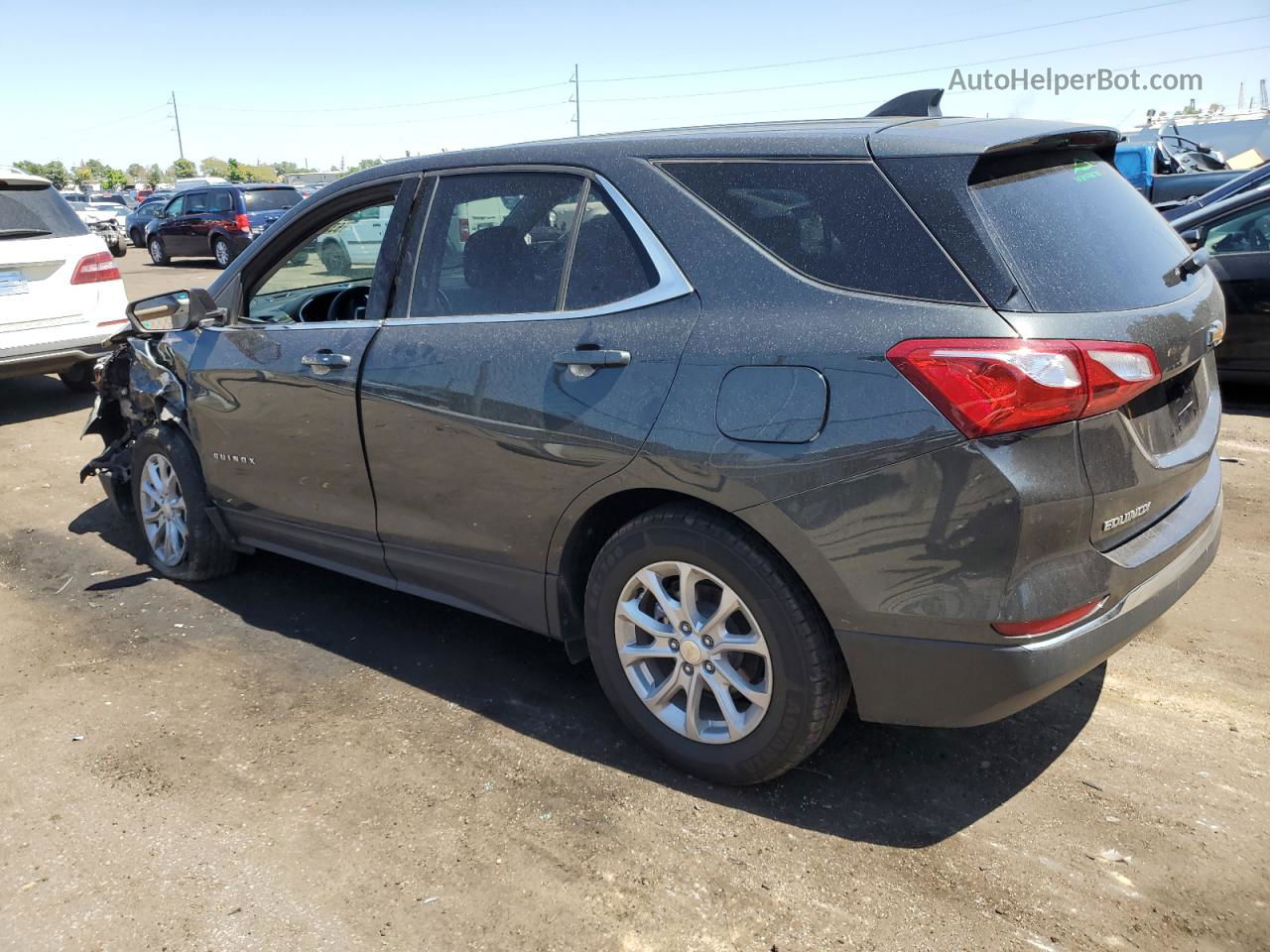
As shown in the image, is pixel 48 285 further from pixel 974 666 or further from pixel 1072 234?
pixel 974 666

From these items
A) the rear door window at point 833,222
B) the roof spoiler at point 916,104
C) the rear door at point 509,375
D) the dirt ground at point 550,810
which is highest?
the roof spoiler at point 916,104

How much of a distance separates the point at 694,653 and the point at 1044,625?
0.95 metres

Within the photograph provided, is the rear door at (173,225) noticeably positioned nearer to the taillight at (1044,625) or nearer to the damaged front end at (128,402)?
the damaged front end at (128,402)

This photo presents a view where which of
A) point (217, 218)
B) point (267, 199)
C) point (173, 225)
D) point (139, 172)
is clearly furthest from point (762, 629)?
point (139, 172)

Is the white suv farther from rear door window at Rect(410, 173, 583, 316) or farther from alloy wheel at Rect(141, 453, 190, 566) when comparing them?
rear door window at Rect(410, 173, 583, 316)

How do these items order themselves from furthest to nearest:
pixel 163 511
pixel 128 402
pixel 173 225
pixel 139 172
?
1. pixel 139 172
2. pixel 173 225
3. pixel 128 402
4. pixel 163 511

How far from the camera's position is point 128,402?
5.05 meters

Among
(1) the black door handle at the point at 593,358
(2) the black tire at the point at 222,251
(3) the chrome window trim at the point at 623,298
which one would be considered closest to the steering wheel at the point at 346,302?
(3) the chrome window trim at the point at 623,298

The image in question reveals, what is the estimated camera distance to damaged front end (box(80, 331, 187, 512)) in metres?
4.61

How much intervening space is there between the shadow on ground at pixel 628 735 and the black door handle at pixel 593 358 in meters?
1.24

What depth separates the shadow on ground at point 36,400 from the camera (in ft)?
28.1

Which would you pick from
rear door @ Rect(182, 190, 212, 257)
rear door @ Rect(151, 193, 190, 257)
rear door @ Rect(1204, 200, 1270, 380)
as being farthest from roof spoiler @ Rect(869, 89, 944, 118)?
rear door @ Rect(151, 193, 190, 257)

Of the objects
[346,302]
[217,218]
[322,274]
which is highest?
[217,218]

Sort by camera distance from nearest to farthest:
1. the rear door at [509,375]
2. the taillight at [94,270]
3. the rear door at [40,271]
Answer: the rear door at [509,375], the rear door at [40,271], the taillight at [94,270]
